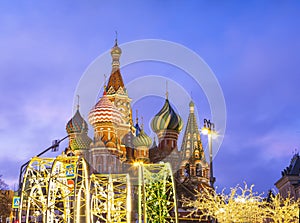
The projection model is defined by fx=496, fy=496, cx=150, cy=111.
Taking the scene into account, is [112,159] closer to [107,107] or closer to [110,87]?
[107,107]

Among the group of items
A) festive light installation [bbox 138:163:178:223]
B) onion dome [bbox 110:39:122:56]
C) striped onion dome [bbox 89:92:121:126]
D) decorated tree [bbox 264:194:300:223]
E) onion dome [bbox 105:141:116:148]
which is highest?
onion dome [bbox 110:39:122:56]

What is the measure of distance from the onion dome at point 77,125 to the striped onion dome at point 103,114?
15.4ft

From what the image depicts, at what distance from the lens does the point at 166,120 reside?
74.1 m

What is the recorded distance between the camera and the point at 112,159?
210ft

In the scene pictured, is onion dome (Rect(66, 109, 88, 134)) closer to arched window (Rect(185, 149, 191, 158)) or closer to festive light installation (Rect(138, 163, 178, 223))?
arched window (Rect(185, 149, 191, 158))

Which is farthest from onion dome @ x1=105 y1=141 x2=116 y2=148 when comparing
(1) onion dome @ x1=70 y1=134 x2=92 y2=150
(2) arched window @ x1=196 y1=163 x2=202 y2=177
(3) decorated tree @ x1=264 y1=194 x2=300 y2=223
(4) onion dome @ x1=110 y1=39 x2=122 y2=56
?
(3) decorated tree @ x1=264 y1=194 x2=300 y2=223

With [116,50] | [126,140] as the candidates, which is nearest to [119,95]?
[126,140]

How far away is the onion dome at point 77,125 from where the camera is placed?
73062mm

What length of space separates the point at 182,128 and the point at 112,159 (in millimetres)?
16588

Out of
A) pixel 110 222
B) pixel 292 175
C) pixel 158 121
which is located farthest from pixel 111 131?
pixel 110 222

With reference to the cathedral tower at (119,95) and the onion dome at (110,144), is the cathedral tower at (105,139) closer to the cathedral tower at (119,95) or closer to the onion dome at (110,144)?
the onion dome at (110,144)

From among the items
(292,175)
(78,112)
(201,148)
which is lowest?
(292,175)

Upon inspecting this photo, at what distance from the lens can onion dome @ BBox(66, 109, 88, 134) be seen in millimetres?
73062

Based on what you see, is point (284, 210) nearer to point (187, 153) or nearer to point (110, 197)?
point (110, 197)
